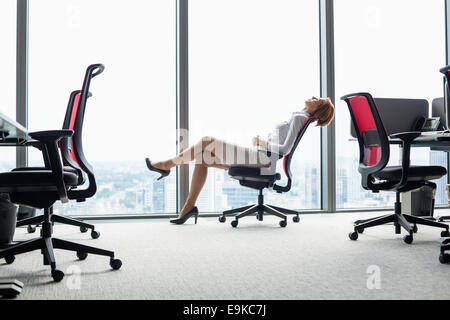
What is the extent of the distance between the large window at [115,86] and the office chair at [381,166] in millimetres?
1763

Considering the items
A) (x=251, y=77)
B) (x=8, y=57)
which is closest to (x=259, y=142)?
(x=251, y=77)

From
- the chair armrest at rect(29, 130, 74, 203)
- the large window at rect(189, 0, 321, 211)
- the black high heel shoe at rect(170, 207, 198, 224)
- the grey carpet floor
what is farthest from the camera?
the large window at rect(189, 0, 321, 211)

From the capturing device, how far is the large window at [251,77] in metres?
3.88

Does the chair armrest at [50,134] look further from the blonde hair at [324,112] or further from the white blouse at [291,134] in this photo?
the blonde hair at [324,112]

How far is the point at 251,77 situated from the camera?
13.1 feet

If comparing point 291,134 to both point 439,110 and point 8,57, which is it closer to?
point 439,110

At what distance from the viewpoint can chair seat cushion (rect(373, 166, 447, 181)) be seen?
8.22 feet

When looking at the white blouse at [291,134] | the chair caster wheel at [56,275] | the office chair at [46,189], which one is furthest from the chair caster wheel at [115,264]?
the white blouse at [291,134]

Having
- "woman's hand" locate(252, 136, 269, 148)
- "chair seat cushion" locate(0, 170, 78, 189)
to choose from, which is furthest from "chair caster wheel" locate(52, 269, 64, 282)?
"woman's hand" locate(252, 136, 269, 148)

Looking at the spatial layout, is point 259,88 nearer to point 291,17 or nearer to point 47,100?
point 291,17

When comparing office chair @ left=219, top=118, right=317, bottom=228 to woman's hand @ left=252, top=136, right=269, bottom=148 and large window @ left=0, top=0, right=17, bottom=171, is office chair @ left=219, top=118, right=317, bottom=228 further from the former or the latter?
large window @ left=0, top=0, right=17, bottom=171

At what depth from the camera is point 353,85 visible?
418 centimetres
